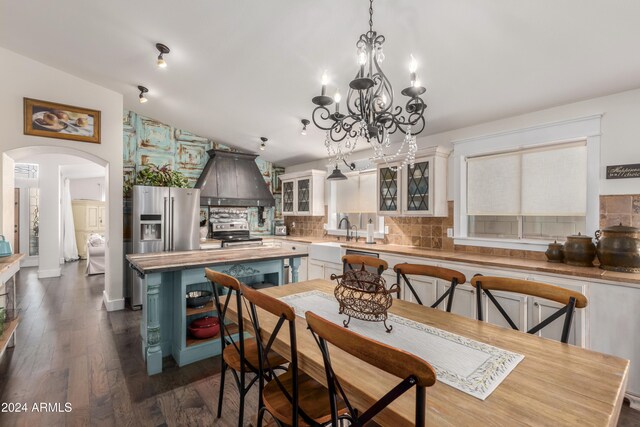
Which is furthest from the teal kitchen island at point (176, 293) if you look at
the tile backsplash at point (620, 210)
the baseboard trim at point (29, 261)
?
the baseboard trim at point (29, 261)

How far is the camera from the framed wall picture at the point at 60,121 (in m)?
3.69

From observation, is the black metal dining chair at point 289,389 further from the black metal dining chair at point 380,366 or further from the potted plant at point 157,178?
the potted plant at point 157,178

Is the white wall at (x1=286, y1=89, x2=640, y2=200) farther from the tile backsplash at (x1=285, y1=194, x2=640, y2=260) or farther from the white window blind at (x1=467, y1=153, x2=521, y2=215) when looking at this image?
the white window blind at (x1=467, y1=153, x2=521, y2=215)

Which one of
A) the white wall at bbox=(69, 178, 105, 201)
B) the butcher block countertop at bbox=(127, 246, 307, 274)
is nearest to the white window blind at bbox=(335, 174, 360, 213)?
the butcher block countertop at bbox=(127, 246, 307, 274)

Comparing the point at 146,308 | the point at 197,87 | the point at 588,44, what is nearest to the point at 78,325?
the point at 146,308

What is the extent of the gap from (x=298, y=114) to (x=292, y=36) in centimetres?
136

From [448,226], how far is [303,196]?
2.61 m

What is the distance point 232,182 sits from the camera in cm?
542

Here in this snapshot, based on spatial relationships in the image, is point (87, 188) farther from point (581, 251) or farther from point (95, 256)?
point (581, 251)

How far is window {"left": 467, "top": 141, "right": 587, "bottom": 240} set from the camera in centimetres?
276

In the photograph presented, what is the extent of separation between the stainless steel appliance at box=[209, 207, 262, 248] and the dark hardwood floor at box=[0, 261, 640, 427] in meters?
1.92

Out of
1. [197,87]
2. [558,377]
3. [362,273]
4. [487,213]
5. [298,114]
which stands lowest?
[558,377]

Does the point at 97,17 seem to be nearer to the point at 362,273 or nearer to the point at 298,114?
the point at 298,114

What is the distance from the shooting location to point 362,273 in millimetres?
1695
